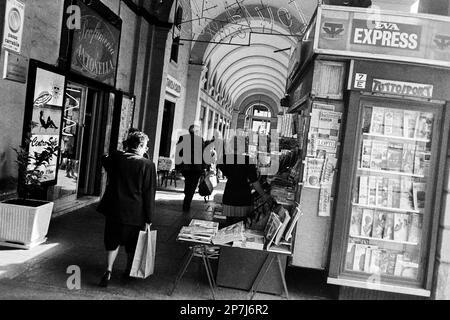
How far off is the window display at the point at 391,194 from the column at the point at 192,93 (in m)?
11.6

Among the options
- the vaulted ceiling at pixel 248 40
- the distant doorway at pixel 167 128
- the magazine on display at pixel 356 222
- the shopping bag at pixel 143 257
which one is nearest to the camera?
the shopping bag at pixel 143 257

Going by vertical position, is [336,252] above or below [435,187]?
below

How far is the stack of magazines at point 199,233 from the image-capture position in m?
4.06

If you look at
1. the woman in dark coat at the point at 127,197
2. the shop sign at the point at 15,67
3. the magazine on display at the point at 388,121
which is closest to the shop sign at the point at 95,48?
the shop sign at the point at 15,67

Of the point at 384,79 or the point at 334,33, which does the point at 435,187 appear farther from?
the point at 334,33

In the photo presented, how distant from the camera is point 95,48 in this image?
7.35 m

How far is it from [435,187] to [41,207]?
4.17 metres

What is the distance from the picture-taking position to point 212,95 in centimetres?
2120

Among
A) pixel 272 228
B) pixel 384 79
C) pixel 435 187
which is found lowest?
pixel 272 228

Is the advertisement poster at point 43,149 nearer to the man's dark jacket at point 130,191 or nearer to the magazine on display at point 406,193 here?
the man's dark jacket at point 130,191

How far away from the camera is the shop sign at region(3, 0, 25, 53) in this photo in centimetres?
472
